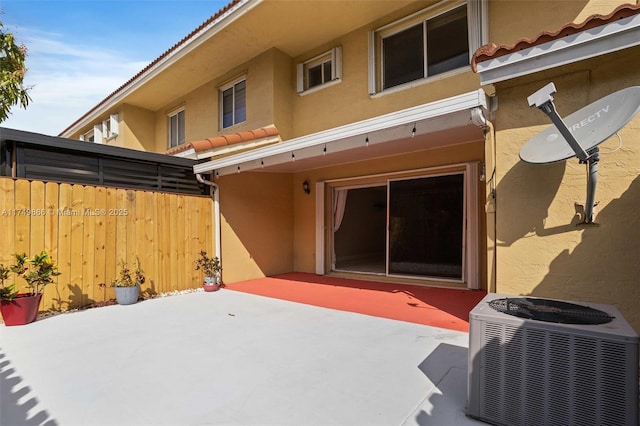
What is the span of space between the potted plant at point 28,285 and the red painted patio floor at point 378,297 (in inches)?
159

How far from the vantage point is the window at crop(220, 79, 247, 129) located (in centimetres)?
1076

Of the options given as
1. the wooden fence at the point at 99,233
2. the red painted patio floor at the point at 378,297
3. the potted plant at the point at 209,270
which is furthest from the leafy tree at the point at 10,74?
the red painted patio floor at the point at 378,297

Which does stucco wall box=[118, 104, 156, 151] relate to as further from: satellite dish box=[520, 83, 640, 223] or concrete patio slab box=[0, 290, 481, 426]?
satellite dish box=[520, 83, 640, 223]

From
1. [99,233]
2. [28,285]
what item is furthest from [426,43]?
[28,285]

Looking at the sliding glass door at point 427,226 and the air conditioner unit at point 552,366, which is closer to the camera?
the air conditioner unit at point 552,366

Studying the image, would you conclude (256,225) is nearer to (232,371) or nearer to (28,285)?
(28,285)

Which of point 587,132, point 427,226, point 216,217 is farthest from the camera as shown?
point 427,226

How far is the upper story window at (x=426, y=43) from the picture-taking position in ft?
22.5

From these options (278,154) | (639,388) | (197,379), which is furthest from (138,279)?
(639,388)

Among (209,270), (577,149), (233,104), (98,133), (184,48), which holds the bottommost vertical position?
(209,270)

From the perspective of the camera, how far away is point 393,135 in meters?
5.46

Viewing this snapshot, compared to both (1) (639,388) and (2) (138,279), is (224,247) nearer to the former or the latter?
(2) (138,279)

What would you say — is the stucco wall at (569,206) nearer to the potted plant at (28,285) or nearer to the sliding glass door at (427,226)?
the sliding glass door at (427,226)

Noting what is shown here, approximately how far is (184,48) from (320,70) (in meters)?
4.18
